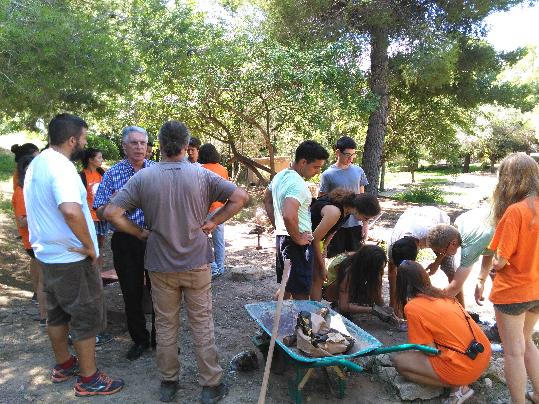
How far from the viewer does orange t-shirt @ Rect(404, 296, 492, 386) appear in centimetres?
308

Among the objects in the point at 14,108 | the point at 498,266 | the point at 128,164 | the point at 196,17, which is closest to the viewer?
the point at 498,266

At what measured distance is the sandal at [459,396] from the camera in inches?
125

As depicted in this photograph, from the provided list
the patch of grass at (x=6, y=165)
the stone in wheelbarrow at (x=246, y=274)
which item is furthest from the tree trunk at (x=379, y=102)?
the patch of grass at (x=6, y=165)

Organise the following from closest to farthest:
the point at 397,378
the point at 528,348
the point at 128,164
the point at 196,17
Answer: the point at 528,348
the point at 397,378
the point at 128,164
the point at 196,17

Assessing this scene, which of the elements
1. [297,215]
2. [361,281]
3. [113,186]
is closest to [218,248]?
→ [361,281]

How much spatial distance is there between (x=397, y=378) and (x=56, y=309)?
2419 mm

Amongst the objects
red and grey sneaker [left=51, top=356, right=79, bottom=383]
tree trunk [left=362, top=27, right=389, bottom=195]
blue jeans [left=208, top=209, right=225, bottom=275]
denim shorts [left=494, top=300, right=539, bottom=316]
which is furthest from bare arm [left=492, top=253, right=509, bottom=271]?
tree trunk [left=362, top=27, right=389, bottom=195]

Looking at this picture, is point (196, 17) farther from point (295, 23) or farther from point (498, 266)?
point (498, 266)

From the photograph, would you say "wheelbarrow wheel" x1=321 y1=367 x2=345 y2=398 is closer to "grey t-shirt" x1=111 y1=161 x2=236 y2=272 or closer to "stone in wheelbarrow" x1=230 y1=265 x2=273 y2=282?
"grey t-shirt" x1=111 y1=161 x2=236 y2=272

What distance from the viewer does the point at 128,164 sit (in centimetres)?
365

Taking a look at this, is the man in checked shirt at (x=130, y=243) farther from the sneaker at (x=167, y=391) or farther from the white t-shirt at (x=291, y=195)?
the white t-shirt at (x=291, y=195)

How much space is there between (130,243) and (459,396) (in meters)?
2.56

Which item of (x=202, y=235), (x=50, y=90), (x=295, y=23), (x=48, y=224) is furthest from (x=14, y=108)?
(x=295, y=23)

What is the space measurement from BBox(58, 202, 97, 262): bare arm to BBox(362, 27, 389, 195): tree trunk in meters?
8.65
